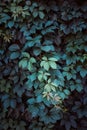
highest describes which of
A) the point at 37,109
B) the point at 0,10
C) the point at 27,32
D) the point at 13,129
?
the point at 0,10

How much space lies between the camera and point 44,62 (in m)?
2.33

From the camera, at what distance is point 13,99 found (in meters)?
2.52

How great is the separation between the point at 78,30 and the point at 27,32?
0.42m

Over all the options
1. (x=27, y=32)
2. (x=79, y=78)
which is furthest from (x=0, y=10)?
(x=79, y=78)

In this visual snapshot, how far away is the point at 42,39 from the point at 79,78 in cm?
45

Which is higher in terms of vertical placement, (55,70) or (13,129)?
(55,70)

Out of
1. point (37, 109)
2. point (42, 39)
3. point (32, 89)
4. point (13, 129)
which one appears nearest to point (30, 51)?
point (42, 39)

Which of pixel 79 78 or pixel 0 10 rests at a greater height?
pixel 0 10

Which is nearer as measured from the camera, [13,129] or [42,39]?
[42,39]

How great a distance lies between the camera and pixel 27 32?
7.79 feet

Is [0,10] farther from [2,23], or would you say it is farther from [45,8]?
[45,8]

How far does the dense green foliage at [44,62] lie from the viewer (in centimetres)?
234

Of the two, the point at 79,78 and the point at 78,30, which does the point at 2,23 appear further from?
the point at 79,78

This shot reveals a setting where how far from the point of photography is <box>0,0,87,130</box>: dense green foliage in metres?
2.34
